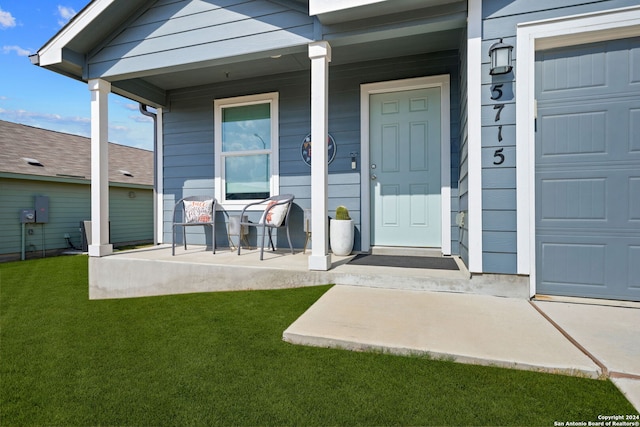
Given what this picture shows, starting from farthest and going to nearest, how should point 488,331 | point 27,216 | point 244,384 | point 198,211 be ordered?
1. point 27,216
2. point 198,211
3. point 488,331
4. point 244,384

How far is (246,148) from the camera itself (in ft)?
15.1

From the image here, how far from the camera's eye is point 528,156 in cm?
243

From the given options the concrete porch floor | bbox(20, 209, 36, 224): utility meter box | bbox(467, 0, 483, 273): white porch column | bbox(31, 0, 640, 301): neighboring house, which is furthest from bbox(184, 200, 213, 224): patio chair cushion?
bbox(20, 209, 36, 224): utility meter box

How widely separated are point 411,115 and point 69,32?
3.94m

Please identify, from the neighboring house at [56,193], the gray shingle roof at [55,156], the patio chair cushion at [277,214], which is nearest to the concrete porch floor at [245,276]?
the patio chair cushion at [277,214]

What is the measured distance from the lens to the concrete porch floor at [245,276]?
2570 millimetres

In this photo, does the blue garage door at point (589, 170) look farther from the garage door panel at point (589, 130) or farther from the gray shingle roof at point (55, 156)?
the gray shingle roof at point (55, 156)

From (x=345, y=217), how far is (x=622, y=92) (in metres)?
2.50

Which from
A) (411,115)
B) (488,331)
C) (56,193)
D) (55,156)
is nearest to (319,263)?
(488,331)

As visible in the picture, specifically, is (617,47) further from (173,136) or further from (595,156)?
(173,136)

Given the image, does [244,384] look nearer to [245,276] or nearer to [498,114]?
[245,276]

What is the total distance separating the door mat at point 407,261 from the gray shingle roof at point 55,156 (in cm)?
749

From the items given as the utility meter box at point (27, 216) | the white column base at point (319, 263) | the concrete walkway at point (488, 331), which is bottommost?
the concrete walkway at point (488, 331)

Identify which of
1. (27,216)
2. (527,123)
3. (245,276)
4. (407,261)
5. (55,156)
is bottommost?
(245,276)
